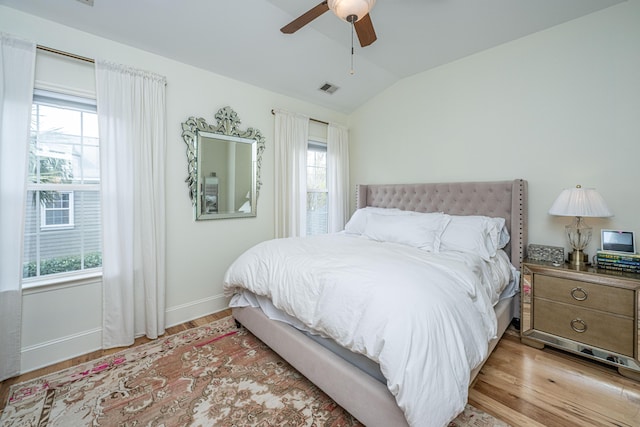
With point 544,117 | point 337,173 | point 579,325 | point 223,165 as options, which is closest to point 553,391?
point 579,325

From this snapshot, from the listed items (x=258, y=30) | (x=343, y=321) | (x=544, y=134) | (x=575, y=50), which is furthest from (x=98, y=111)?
(x=575, y=50)

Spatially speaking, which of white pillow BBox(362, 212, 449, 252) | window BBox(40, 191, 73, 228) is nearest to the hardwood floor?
white pillow BBox(362, 212, 449, 252)

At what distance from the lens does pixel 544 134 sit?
261 cm

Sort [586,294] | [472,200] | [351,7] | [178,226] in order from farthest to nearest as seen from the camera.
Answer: [472,200]
[178,226]
[586,294]
[351,7]

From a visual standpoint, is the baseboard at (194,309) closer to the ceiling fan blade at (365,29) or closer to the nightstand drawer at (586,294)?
the ceiling fan blade at (365,29)

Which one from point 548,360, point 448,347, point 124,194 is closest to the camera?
point 448,347

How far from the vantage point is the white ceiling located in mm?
2166

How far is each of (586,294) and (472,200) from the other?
1.27 metres

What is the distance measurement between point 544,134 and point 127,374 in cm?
417

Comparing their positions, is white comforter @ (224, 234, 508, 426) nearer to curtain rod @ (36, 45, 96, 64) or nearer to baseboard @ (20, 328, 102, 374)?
baseboard @ (20, 328, 102, 374)

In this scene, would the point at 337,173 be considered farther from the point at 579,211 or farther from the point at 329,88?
the point at 579,211

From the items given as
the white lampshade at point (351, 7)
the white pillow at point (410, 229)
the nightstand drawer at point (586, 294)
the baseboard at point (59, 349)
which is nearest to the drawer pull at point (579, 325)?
the nightstand drawer at point (586, 294)

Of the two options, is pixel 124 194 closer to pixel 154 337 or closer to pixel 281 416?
pixel 154 337

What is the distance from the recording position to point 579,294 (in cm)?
208
